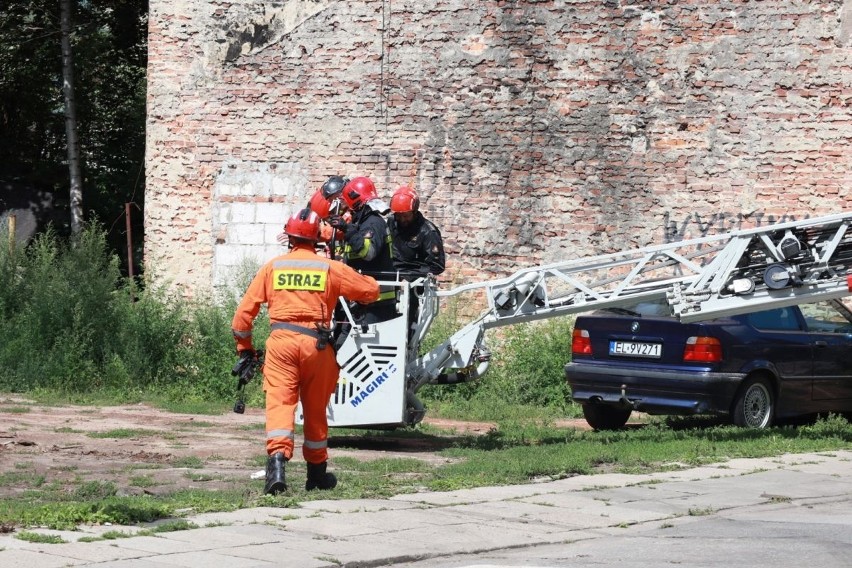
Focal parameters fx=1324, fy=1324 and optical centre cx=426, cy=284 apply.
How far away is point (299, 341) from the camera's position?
9.04 m

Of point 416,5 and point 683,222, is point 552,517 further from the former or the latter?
point 416,5

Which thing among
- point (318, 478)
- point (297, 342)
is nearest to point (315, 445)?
point (318, 478)

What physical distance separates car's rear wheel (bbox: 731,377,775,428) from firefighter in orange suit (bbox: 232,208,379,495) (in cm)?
495

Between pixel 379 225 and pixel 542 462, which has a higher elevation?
pixel 379 225

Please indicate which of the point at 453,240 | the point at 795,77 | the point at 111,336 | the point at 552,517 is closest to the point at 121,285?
the point at 111,336

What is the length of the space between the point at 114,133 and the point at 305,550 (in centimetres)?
2081

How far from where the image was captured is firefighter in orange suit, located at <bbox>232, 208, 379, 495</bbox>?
8.91 meters

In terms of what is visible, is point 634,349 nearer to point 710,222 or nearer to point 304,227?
point 710,222

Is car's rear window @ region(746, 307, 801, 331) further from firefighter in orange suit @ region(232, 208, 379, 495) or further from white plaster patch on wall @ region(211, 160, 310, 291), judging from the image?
white plaster patch on wall @ region(211, 160, 310, 291)

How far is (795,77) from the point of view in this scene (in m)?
16.2

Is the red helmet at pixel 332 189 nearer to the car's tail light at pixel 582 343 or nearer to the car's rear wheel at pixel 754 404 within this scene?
the car's tail light at pixel 582 343

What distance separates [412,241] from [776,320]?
4.03 m

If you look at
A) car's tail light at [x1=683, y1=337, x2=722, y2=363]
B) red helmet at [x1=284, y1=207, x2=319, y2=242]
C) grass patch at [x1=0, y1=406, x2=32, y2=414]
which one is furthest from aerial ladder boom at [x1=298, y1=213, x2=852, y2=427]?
grass patch at [x1=0, y1=406, x2=32, y2=414]

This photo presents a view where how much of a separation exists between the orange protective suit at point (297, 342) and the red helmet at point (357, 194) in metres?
2.08
